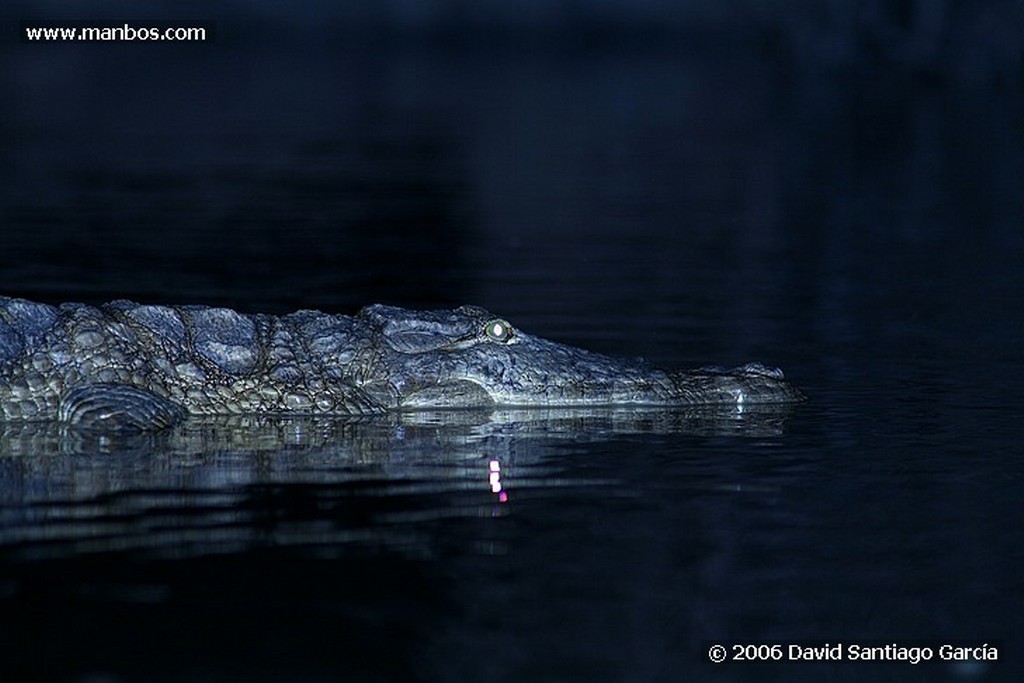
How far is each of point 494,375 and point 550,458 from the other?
1356 mm

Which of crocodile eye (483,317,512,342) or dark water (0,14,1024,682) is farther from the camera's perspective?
crocodile eye (483,317,512,342)

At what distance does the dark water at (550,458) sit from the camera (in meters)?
7.36

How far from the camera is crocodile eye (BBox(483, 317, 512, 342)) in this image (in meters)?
11.4

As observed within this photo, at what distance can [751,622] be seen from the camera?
7488 millimetres

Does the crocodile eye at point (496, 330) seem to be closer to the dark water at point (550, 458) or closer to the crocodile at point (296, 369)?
the crocodile at point (296, 369)

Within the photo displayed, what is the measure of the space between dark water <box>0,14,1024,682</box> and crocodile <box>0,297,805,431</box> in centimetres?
22

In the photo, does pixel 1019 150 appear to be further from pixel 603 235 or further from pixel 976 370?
pixel 976 370

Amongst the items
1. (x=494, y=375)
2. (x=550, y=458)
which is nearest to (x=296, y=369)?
(x=494, y=375)

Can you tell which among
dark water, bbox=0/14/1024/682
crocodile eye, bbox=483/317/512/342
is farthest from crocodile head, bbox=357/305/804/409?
dark water, bbox=0/14/1024/682

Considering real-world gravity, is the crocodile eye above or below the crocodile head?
above

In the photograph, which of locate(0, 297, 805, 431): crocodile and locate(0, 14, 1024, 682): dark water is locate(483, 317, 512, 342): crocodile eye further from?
locate(0, 14, 1024, 682): dark water

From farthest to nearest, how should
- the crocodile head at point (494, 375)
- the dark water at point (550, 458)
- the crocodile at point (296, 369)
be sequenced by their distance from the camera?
the crocodile head at point (494, 375) → the crocodile at point (296, 369) → the dark water at point (550, 458)

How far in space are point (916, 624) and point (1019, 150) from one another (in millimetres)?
28115

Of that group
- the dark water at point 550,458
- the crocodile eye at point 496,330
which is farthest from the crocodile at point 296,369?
the dark water at point 550,458
